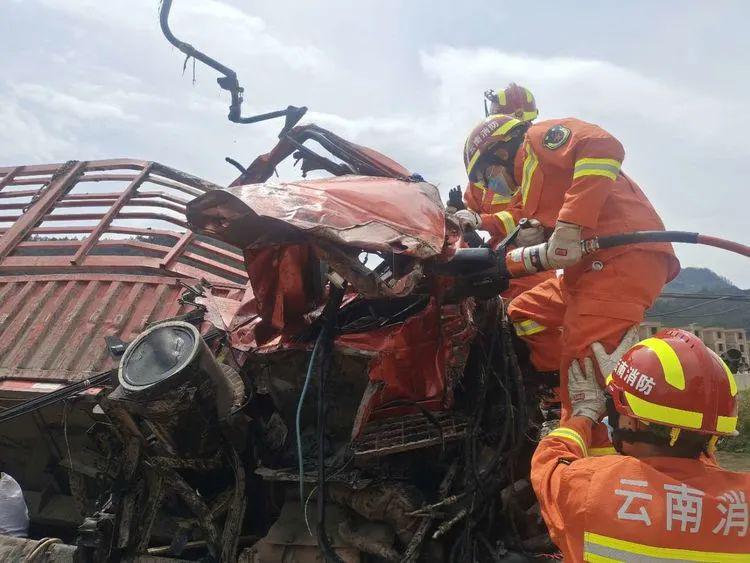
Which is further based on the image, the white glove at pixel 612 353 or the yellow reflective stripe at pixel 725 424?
the white glove at pixel 612 353

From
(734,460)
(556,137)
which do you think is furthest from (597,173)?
(734,460)

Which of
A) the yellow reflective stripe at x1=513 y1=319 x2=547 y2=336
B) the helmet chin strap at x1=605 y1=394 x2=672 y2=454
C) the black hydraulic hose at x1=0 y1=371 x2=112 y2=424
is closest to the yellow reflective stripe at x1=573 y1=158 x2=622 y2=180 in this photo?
the yellow reflective stripe at x1=513 y1=319 x2=547 y2=336

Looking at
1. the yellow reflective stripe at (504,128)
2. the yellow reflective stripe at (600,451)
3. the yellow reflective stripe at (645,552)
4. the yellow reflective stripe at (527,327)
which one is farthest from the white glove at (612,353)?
the yellow reflective stripe at (504,128)

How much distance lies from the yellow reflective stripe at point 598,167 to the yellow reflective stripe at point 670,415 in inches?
47.8

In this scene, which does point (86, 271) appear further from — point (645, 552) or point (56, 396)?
point (645, 552)

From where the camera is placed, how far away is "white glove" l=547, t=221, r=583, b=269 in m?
A: 2.59

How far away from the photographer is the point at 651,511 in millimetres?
1490

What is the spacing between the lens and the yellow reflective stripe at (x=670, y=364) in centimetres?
166

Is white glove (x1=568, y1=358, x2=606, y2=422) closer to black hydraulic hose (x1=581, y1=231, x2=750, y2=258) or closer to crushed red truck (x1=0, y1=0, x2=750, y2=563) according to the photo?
crushed red truck (x1=0, y1=0, x2=750, y2=563)

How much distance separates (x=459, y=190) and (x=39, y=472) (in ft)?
10.9

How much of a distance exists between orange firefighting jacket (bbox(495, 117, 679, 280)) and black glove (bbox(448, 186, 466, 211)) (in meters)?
0.78

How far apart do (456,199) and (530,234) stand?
0.97 m

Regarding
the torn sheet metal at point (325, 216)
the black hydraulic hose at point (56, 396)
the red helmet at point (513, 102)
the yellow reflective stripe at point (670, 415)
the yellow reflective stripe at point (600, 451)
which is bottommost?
the black hydraulic hose at point (56, 396)

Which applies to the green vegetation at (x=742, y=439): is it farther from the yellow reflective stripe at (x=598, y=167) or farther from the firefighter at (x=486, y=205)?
the yellow reflective stripe at (x=598, y=167)
